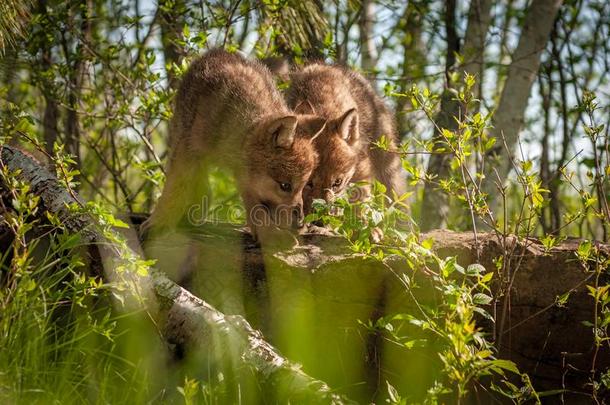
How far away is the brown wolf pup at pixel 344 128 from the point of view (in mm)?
5336

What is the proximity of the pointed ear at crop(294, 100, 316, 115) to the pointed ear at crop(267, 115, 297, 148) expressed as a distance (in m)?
0.76

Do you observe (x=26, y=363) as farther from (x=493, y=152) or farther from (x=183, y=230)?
(x=493, y=152)

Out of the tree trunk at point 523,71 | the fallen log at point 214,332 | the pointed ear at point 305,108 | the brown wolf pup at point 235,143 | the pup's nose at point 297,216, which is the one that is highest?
the tree trunk at point 523,71

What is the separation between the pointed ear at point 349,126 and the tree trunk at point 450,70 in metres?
1.35

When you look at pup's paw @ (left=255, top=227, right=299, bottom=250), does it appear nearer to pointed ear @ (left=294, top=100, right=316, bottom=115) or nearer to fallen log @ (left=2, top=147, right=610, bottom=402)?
fallen log @ (left=2, top=147, right=610, bottom=402)

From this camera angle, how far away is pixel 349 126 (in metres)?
5.46

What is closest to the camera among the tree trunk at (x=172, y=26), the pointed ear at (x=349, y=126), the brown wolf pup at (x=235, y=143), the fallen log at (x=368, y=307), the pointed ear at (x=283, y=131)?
the fallen log at (x=368, y=307)

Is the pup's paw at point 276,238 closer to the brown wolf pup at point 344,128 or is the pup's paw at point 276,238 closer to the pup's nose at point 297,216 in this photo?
the pup's nose at point 297,216

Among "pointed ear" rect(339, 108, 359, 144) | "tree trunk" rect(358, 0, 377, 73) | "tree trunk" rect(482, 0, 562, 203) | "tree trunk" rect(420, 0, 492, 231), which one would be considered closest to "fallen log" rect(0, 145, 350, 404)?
"pointed ear" rect(339, 108, 359, 144)

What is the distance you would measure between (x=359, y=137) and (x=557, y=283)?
2102mm

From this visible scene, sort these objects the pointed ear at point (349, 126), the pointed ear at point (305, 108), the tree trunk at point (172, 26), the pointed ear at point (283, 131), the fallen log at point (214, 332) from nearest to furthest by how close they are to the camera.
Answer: the fallen log at point (214, 332) → the pointed ear at point (283, 131) → the pointed ear at point (349, 126) → the pointed ear at point (305, 108) → the tree trunk at point (172, 26)

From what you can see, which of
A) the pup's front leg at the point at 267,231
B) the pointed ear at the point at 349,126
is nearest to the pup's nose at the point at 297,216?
the pup's front leg at the point at 267,231

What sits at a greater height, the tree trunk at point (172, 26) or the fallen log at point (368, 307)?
the tree trunk at point (172, 26)

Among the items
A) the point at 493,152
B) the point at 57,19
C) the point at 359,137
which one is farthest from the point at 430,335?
the point at 57,19
